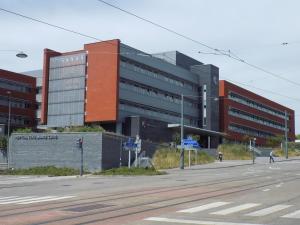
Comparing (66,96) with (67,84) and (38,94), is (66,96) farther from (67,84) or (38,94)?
(38,94)

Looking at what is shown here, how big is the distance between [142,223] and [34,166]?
1566 inches

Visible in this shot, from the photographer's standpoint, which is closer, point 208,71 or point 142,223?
point 142,223

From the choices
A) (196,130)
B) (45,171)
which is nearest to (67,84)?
(196,130)

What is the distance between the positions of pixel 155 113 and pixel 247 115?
41.5m

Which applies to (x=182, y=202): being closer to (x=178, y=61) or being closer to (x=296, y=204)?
(x=296, y=204)

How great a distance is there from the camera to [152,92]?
92000mm

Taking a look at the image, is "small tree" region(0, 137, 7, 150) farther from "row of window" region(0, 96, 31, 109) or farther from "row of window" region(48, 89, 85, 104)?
"row of window" region(0, 96, 31, 109)

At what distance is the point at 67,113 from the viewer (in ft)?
280

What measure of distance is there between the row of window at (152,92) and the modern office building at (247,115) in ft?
38.8

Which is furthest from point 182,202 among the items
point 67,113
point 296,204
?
point 67,113

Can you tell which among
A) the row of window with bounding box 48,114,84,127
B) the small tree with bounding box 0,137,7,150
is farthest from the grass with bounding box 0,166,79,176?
the row of window with bounding box 48,114,84,127

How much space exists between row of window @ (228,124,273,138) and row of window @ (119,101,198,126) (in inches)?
640

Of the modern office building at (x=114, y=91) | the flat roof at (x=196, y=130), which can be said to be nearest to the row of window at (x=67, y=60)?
the modern office building at (x=114, y=91)

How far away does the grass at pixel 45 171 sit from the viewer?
44803 millimetres
